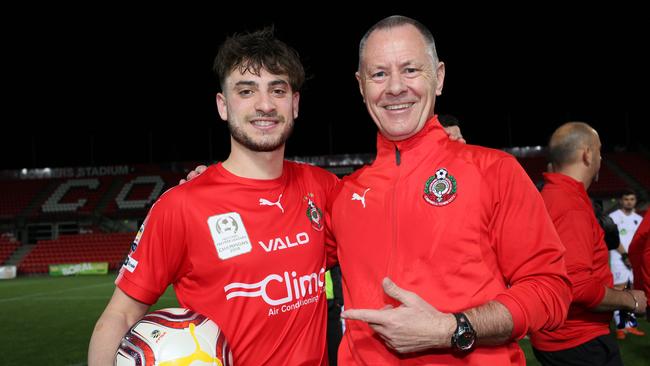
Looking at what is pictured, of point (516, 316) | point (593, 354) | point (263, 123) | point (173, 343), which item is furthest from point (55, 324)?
point (516, 316)

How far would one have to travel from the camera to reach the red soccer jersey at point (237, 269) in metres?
2.40

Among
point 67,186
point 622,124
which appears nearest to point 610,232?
point 622,124

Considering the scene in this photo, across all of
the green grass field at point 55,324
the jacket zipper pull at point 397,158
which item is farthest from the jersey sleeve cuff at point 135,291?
the green grass field at point 55,324

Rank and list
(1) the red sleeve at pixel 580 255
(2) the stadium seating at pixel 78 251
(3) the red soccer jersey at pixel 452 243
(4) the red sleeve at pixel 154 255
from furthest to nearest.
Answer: (2) the stadium seating at pixel 78 251
(1) the red sleeve at pixel 580 255
(4) the red sleeve at pixel 154 255
(3) the red soccer jersey at pixel 452 243

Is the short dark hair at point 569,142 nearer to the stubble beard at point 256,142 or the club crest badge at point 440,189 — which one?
the club crest badge at point 440,189

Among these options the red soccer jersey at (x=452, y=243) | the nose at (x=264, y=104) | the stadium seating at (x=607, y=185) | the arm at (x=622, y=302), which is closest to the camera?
the red soccer jersey at (x=452, y=243)

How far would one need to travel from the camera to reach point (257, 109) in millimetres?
2576

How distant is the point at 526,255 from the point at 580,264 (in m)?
1.52

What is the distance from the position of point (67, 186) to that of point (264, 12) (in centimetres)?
1917

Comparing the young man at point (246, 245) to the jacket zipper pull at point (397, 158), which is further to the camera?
the young man at point (246, 245)

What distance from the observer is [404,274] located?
6.79 feet

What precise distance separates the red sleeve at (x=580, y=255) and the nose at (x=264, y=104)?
2.01 m

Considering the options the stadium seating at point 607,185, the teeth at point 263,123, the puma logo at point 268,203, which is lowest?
the stadium seating at point 607,185

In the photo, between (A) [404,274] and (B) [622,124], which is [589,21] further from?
(A) [404,274]
